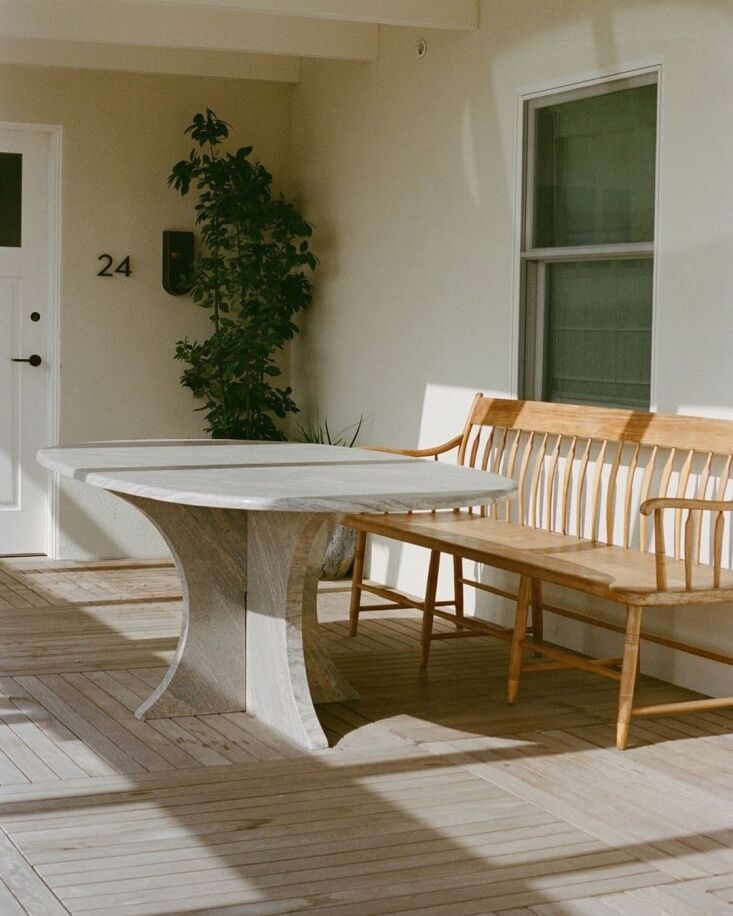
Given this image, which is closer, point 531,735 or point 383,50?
point 531,735

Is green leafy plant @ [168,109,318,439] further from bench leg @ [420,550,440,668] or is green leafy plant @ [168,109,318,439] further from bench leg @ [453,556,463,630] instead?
→ bench leg @ [420,550,440,668]

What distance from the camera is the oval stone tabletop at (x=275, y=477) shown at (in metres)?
3.41

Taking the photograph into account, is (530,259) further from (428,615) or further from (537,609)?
(428,615)

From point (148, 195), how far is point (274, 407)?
128 centimetres

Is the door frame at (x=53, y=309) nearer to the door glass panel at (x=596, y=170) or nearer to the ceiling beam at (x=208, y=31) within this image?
the ceiling beam at (x=208, y=31)

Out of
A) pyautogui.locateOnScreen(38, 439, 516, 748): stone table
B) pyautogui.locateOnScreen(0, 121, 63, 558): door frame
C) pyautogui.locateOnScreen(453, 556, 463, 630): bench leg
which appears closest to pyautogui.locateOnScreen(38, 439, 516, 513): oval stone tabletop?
pyautogui.locateOnScreen(38, 439, 516, 748): stone table

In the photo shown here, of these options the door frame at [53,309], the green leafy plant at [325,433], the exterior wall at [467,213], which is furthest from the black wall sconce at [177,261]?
the green leafy plant at [325,433]

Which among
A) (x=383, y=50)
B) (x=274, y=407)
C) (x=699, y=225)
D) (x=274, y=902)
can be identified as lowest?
(x=274, y=902)

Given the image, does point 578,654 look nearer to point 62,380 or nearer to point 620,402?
point 620,402

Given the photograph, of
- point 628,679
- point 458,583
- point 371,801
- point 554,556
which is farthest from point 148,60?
point 371,801

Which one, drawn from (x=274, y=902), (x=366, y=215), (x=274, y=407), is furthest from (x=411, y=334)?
(x=274, y=902)

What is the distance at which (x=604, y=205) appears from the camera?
16.7ft

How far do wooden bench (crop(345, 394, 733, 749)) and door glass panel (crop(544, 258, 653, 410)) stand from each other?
0.56 feet

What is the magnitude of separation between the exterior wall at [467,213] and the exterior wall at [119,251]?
2.12ft
